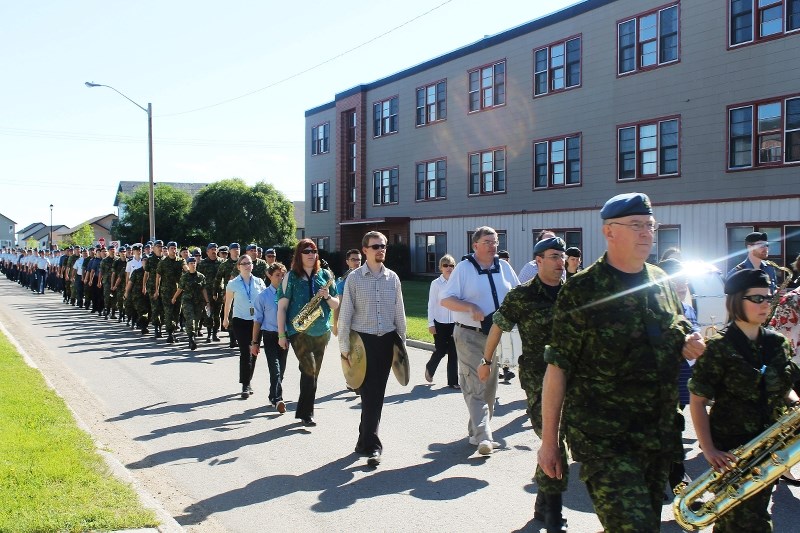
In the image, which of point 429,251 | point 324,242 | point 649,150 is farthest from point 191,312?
point 324,242

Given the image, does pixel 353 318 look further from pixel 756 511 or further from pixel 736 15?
pixel 736 15

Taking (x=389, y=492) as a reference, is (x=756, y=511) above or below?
above

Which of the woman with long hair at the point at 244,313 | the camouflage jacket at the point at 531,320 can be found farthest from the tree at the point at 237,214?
the camouflage jacket at the point at 531,320

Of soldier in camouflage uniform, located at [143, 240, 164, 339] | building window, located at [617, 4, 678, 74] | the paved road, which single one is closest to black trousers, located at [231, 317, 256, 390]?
the paved road

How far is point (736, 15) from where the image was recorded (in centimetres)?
2248

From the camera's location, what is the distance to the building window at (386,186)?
131 ft

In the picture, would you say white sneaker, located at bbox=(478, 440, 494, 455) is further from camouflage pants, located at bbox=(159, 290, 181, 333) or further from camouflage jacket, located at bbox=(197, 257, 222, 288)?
camouflage pants, located at bbox=(159, 290, 181, 333)

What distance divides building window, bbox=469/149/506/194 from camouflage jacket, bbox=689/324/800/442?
28178 mm

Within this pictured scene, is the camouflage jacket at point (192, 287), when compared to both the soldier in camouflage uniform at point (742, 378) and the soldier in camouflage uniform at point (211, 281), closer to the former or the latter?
the soldier in camouflage uniform at point (211, 281)

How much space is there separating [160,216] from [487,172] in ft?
111

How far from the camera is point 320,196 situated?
47875mm

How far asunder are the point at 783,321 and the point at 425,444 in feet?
11.4

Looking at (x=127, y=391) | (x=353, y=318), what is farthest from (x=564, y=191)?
(x=353, y=318)

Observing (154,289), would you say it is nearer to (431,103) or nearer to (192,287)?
(192,287)
